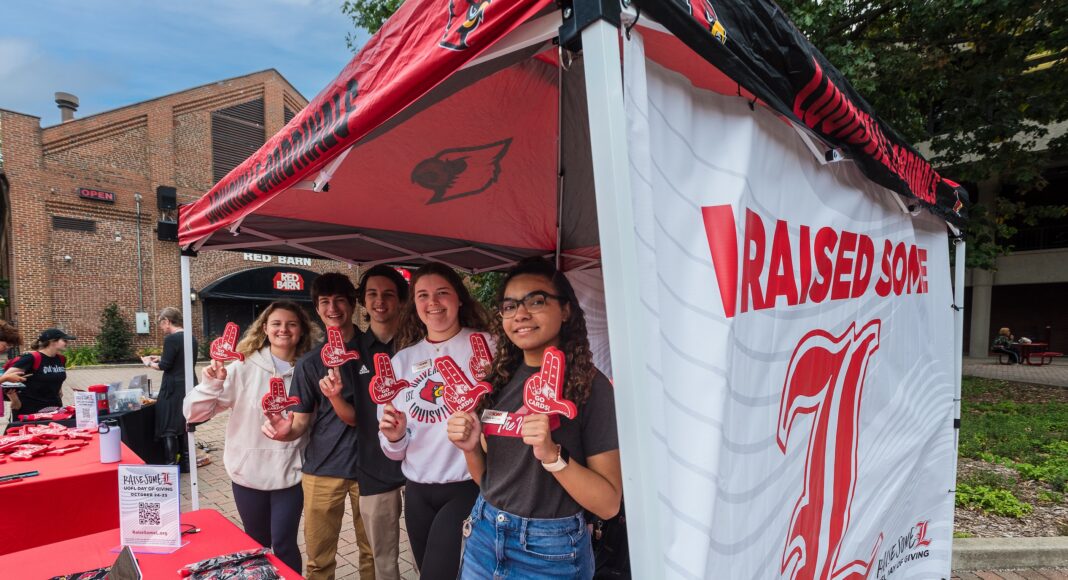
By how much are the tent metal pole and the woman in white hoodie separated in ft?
7.50

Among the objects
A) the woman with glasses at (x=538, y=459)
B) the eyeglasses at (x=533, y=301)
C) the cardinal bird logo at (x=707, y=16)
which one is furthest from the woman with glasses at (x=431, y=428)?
the cardinal bird logo at (x=707, y=16)

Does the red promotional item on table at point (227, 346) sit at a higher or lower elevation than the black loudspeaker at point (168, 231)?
lower

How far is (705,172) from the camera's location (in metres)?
1.23

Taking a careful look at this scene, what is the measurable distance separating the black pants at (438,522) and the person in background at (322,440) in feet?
1.74

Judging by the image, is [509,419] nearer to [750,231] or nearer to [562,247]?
[750,231]

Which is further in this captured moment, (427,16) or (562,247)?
(562,247)

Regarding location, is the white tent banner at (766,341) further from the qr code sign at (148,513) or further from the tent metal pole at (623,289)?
the qr code sign at (148,513)

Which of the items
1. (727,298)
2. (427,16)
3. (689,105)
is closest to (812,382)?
(727,298)

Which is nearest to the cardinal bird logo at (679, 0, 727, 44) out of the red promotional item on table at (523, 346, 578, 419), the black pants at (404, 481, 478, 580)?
the red promotional item on table at (523, 346, 578, 419)

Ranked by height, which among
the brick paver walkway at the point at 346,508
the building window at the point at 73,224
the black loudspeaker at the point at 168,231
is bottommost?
the brick paver walkway at the point at 346,508

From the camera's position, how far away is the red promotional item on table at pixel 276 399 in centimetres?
237

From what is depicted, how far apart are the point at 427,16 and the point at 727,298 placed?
101 centimetres

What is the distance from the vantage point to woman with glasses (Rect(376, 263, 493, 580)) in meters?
2.03

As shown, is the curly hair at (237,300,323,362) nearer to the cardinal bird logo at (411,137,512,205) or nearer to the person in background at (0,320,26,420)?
the cardinal bird logo at (411,137,512,205)
